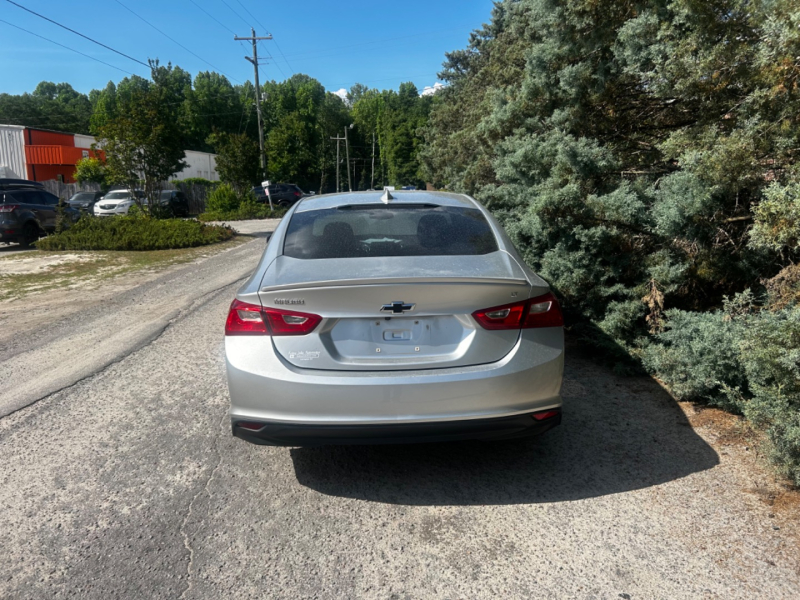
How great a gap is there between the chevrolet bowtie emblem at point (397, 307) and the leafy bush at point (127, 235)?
15.5 meters

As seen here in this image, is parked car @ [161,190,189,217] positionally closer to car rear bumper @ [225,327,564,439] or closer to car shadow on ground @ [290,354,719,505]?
car shadow on ground @ [290,354,719,505]

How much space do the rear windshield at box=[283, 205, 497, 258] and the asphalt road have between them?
4.40ft

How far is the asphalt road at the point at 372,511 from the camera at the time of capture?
2.60 meters

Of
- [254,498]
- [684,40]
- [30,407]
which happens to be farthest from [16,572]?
[684,40]

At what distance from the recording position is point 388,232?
4238mm

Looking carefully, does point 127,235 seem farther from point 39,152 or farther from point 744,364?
point 39,152

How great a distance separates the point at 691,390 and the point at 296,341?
3131mm

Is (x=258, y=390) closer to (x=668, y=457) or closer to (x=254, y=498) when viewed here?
(x=254, y=498)

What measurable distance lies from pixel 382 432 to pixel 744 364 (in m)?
2.42

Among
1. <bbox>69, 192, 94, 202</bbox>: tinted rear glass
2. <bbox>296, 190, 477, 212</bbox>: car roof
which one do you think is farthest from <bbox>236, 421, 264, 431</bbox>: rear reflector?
<bbox>69, 192, 94, 202</bbox>: tinted rear glass

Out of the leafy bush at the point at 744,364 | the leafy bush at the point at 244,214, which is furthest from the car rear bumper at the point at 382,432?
the leafy bush at the point at 244,214

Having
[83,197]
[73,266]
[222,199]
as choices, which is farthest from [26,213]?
[83,197]

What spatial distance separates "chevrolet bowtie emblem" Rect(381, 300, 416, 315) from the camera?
3.09 meters

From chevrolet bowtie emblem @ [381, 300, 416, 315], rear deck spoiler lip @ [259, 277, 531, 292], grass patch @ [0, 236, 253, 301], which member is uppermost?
rear deck spoiler lip @ [259, 277, 531, 292]
